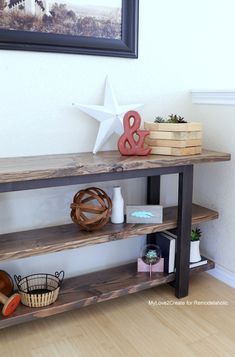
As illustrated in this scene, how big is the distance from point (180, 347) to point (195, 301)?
392mm

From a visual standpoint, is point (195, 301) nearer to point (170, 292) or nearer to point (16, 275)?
point (170, 292)

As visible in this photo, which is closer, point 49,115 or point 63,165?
point 63,165

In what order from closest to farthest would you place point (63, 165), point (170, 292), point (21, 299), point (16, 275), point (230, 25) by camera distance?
point (63, 165) → point (21, 299) → point (16, 275) → point (170, 292) → point (230, 25)

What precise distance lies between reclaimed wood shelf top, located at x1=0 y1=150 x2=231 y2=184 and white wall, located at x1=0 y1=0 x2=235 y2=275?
0.13m

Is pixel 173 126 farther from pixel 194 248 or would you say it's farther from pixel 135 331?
pixel 135 331

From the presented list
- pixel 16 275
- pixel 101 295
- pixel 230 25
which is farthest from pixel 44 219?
pixel 230 25

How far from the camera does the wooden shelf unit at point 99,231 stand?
1484mm

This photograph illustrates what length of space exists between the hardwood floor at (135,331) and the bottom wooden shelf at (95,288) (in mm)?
106

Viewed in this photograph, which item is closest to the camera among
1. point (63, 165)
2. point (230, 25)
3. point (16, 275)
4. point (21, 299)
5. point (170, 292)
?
point (63, 165)

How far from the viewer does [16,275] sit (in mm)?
1861

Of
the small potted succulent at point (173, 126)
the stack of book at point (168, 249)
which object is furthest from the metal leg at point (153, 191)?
the small potted succulent at point (173, 126)

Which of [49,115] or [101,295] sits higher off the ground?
[49,115]

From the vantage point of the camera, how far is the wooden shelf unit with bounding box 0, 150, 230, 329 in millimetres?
1484

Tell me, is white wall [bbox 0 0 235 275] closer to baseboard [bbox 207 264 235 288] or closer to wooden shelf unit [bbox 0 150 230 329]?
wooden shelf unit [bbox 0 150 230 329]
